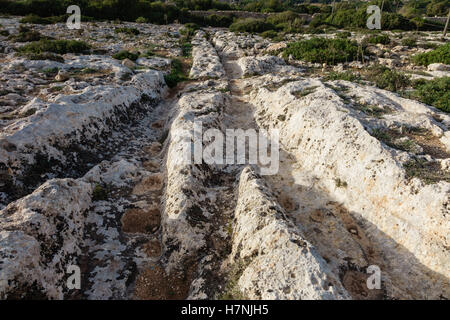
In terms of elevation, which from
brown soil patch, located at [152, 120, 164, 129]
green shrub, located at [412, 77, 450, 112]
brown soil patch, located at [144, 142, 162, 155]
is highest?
green shrub, located at [412, 77, 450, 112]

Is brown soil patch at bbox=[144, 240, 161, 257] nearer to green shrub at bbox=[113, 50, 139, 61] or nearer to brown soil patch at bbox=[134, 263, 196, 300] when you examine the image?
brown soil patch at bbox=[134, 263, 196, 300]

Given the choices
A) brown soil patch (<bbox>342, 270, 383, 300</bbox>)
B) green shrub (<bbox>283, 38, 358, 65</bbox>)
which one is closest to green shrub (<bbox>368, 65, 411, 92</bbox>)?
green shrub (<bbox>283, 38, 358, 65</bbox>)

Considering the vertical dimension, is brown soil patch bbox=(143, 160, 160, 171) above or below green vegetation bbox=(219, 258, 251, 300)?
above

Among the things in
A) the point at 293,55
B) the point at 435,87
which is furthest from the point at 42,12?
the point at 435,87

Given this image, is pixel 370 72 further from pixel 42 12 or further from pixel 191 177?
pixel 42 12

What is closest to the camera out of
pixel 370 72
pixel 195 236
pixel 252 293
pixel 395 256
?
pixel 252 293
